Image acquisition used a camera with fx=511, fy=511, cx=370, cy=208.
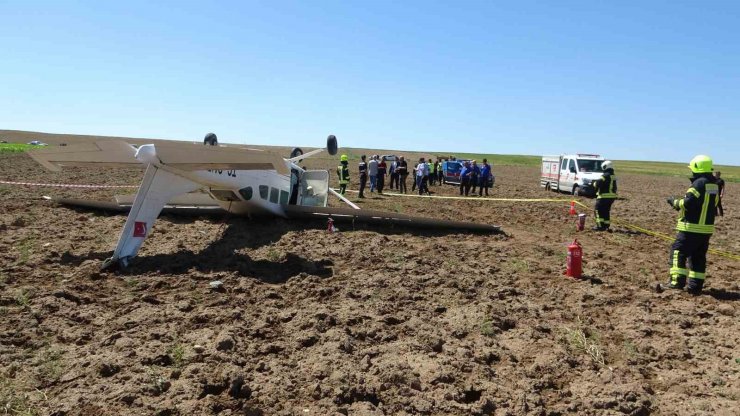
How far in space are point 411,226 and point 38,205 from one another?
438 inches

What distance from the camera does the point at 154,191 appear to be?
9.28m

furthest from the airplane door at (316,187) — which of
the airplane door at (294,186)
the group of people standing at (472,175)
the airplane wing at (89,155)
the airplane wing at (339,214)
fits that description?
the group of people standing at (472,175)

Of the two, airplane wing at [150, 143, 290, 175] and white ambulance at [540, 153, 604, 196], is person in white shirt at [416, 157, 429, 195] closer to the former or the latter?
white ambulance at [540, 153, 604, 196]

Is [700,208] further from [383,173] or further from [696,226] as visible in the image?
[383,173]

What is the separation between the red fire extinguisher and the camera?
8.95 m

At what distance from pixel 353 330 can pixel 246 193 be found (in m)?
6.92

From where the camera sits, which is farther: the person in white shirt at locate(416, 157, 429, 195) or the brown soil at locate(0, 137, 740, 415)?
the person in white shirt at locate(416, 157, 429, 195)

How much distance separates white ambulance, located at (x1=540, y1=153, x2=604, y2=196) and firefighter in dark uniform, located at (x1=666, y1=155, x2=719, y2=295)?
1861cm

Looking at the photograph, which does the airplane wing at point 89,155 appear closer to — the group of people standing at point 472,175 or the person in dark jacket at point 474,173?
the group of people standing at point 472,175

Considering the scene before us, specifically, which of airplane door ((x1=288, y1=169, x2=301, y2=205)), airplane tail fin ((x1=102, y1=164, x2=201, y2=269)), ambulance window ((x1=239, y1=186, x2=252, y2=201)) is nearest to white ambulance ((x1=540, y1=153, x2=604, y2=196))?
airplane door ((x1=288, y1=169, x2=301, y2=205))

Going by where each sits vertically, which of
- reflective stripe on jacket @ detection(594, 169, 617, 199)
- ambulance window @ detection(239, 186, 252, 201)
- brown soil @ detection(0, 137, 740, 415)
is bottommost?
brown soil @ detection(0, 137, 740, 415)

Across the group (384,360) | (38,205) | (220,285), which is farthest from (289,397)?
(38,205)

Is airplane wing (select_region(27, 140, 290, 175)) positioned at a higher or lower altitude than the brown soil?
higher

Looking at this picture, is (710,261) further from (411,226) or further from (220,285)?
(220,285)
